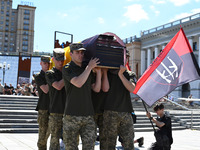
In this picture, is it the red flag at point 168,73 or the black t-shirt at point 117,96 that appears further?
the red flag at point 168,73

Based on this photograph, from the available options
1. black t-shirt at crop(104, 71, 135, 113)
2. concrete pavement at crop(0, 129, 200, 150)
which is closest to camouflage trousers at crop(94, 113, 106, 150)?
black t-shirt at crop(104, 71, 135, 113)

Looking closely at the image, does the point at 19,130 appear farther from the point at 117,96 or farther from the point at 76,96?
the point at 76,96

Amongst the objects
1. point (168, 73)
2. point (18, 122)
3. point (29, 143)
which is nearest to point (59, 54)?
point (168, 73)

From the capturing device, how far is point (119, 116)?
4.00 meters

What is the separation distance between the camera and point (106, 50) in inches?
149

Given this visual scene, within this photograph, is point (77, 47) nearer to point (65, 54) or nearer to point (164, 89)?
point (65, 54)

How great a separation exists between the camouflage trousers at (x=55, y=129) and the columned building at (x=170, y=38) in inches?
1627

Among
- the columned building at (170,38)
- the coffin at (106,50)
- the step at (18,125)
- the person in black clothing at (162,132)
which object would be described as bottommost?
the step at (18,125)

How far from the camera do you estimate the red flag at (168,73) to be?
529 centimetres

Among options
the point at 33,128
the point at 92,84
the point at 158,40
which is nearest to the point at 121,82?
the point at 92,84

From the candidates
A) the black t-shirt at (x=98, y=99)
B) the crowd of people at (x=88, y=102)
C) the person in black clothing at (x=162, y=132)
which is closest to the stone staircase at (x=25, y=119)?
the person in black clothing at (x=162, y=132)

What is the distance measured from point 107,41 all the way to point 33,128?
8070mm

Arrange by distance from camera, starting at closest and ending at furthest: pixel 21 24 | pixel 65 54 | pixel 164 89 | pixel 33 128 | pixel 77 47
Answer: pixel 77 47, pixel 65 54, pixel 164 89, pixel 33 128, pixel 21 24

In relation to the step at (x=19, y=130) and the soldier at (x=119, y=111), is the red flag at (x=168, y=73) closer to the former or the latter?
the soldier at (x=119, y=111)
